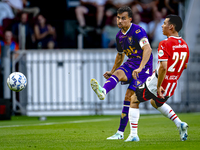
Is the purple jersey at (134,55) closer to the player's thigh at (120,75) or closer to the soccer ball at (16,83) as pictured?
the player's thigh at (120,75)

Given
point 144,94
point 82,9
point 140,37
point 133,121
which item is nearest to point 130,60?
point 140,37

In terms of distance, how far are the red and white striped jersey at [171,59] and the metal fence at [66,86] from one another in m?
8.66

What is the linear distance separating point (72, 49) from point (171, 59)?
359 inches

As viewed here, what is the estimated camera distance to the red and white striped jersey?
16.9 feet

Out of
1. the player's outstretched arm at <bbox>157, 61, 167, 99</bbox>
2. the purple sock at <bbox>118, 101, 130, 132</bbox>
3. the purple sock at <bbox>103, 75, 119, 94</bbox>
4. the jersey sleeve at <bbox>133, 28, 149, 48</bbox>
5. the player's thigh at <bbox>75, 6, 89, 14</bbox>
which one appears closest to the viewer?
the player's outstretched arm at <bbox>157, 61, 167, 99</bbox>

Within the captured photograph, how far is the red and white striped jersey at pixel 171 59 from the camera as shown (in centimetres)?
514

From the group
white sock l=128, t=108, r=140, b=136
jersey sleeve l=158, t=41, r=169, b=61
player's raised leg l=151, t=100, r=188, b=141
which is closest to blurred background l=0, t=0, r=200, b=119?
player's raised leg l=151, t=100, r=188, b=141

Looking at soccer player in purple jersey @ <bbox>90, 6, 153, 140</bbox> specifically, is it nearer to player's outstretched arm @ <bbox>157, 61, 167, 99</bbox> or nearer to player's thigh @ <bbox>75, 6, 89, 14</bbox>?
player's outstretched arm @ <bbox>157, 61, 167, 99</bbox>

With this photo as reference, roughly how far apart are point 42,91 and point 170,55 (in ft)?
31.7

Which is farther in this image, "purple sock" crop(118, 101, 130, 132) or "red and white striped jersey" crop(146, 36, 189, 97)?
"purple sock" crop(118, 101, 130, 132)

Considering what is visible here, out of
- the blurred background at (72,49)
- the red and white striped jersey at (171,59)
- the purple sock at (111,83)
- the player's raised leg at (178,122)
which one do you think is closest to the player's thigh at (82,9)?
the blurred background at (72,49)

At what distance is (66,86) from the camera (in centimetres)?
1416

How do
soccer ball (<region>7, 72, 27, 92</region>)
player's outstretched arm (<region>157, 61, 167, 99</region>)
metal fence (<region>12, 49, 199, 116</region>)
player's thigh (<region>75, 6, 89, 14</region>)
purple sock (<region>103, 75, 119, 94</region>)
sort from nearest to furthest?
1. player's outstretched arm (<region>157, 61, 167, 99</region>)
2. purple sock (<region>103, 75, 119, 94</region>)
3. soccer ball (<region>7, 72, 27, 92</region>)
4. metal fence (<region>12, 49, 199, 116</region>)
5. player's thigh (<region>75, 6, 89, 14</region>)

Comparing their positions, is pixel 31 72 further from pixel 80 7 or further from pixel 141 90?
pixel 141 90
